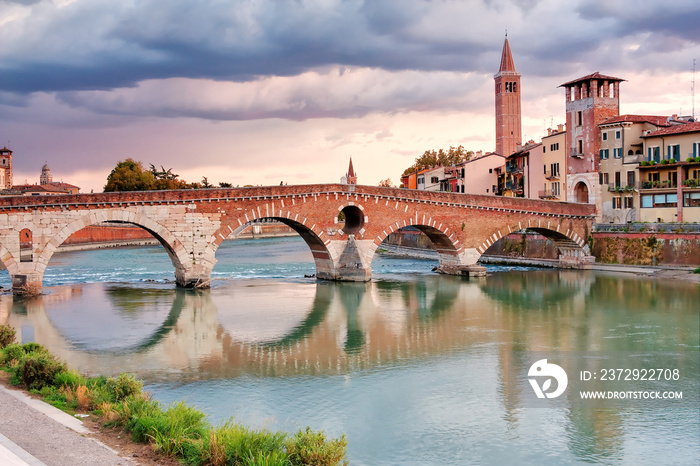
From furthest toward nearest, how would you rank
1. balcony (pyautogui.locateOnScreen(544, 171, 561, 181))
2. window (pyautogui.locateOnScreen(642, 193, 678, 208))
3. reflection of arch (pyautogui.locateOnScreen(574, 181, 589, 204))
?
1. balcony (pyautogui.locateOnScreen(544, 171, 561, 181))
2. reflection of arch (pyautogui.locateOnScreen(574, 181, 589, 204))
3. window (pyautogui.locateOnScreen(642, 193, 678, 208))

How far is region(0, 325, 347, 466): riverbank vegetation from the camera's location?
349 inches

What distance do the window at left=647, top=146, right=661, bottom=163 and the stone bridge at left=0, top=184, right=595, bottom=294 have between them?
4.87 meters

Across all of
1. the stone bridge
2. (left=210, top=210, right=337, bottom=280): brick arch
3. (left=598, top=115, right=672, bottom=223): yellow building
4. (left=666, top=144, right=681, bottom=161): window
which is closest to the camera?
the stone bridge

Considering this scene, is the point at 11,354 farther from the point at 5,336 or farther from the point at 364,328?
the point at 364,328

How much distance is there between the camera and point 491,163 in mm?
63969

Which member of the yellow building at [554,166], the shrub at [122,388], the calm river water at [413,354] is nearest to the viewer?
the shrub at [122,388]

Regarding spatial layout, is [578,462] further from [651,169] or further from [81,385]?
[651,169]

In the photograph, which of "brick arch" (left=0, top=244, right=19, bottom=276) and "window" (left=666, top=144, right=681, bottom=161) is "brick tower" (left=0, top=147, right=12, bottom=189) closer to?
"brick arch" (left=0, top=244, right=19, bottom=276)

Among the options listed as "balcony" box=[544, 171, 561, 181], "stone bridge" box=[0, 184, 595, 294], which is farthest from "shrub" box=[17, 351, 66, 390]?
"balcony" box=[544, 171, 561, 181]

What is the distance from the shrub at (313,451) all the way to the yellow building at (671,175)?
3664 cm

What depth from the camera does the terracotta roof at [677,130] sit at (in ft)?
131

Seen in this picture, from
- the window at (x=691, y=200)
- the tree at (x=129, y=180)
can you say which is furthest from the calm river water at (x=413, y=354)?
the tree at (x=129, y=180)

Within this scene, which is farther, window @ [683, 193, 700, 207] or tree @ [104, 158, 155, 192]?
tree @ [104, 158, 155, 192]

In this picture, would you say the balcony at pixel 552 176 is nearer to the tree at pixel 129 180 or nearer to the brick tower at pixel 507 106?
the brick tower at pixel 507 106
